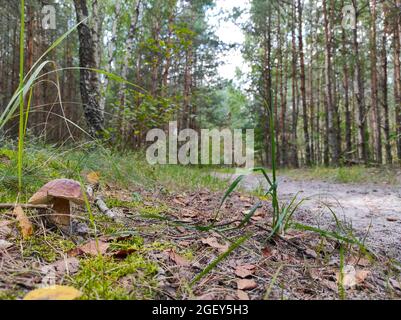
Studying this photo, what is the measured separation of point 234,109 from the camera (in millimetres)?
27734

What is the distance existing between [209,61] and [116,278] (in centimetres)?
1898

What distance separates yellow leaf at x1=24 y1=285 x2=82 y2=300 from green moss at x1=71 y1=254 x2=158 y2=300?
46mm

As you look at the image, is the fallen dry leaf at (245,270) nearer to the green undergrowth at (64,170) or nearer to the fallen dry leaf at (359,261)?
the fallen dry leaf at (359,261)

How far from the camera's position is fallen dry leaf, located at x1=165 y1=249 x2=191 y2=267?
1039mm

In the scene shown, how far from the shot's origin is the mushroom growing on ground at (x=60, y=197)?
1092 mm

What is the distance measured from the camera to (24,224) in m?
1.09

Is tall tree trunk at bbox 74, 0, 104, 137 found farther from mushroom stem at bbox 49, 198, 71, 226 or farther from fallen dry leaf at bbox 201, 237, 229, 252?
fallen dry leaf at bbox 201, 237, 229, 252

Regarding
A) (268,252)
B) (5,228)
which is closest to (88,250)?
(5,228)

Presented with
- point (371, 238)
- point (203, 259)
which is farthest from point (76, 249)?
point (371, 238)

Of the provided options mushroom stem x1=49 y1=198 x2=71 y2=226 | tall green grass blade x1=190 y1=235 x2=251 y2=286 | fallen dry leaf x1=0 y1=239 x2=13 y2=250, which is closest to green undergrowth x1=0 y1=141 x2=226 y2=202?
mushroom stem x1=49 y1=198 x2=71 y2=226

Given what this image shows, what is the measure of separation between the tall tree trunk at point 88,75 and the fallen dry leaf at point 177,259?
429 centimetres
